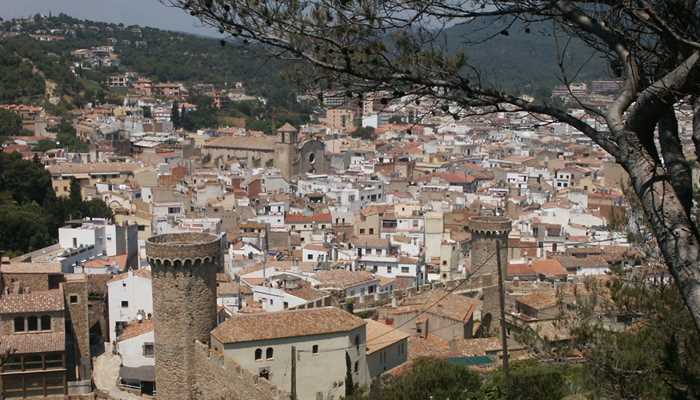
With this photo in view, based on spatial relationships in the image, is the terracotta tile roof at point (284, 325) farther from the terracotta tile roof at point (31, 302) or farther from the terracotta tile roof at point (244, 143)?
the terracotta tile roof at point (244, 143)

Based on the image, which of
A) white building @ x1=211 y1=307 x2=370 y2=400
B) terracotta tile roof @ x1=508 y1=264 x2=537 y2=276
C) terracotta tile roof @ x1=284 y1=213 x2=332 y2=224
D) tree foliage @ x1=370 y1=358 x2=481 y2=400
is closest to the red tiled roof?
white building @ x1=211 y1=307 x2=370 y2=400

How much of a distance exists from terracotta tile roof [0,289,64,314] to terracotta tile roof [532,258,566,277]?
17640mm

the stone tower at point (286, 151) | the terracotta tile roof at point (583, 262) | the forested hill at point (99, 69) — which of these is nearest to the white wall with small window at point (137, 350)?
the terracotta tile roof at point (583, 262)

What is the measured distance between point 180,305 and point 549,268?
18861 mm

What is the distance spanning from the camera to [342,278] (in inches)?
1055

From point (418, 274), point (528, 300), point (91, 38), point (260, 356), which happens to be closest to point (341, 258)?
point (418, 274)

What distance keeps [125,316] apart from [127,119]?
211 feet

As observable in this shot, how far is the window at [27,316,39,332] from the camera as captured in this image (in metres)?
20.0

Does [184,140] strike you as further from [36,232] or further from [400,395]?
[400,395]

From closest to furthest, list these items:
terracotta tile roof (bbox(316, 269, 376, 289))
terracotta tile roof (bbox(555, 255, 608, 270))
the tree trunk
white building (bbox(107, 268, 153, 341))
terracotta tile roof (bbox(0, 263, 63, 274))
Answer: the tree trunk
terracotta tile roof (bbox(0, 263, 63, 274))
white building (bbox(107, 268, 153, 341))
terracotta tile roof (bbox(316, 269, 376, 289))
terracotta tile roof (bbox(555, 255, 608, 270))

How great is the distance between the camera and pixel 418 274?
3162 centimetres

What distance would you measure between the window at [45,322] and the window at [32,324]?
12 cm

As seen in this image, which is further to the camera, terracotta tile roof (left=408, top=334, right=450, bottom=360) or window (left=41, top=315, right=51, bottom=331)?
terracotta tile roof (left=408, top=334, right=450, bottom=360)

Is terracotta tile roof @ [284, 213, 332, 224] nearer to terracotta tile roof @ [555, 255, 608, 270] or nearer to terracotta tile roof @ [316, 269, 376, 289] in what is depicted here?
terracotta tile roof @ [555, 255, 608, 270]
